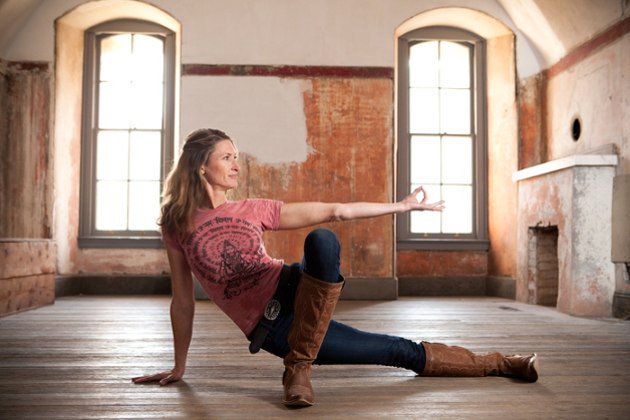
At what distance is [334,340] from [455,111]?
6259 millimetres

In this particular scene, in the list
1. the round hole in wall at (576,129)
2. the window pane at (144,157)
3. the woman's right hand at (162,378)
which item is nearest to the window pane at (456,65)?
the round hole in wall at (576,129)

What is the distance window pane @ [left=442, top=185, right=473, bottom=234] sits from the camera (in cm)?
837

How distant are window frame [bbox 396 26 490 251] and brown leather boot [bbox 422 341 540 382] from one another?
527 cm

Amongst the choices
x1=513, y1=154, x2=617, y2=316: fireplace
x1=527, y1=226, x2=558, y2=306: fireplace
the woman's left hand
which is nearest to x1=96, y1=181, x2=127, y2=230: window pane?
x1=527, y1=226, x2=558, y2=306: fireplace

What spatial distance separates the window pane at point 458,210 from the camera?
329 inches

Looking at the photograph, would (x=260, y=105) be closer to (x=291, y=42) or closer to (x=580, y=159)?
(x=291, y=42)

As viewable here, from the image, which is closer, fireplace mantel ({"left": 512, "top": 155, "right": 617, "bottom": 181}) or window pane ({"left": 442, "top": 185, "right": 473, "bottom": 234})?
fireplace mantel ({"left": 512, "top": 155, "right": 617, "bottom": 181})

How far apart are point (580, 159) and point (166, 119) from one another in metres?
4.88

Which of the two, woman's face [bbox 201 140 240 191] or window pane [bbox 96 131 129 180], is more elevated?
window pane [bbox 96 131 129 180]

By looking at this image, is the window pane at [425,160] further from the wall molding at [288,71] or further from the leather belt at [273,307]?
the leather belt at [273,307]

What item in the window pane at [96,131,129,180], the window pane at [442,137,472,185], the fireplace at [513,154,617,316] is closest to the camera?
the fireplace at [513,154,617,316]

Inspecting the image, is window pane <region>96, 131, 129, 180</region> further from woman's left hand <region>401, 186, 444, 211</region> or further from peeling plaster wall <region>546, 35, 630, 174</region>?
woman's left hand <region>401, 186, 444, 211</region>

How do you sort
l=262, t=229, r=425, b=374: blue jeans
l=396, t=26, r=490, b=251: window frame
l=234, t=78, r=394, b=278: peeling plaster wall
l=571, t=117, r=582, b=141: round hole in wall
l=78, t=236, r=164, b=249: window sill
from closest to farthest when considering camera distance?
l=262, t=229, r=425, b=374: blue jeans → l=571, t=117, r=582, b=141: round hole in wall → l=234, t=78, r=394, b=278: peeling plaster wall → l=78, t=236, r=164, b=249: window sill → l=396, t=26, r=490, b=251: window frame

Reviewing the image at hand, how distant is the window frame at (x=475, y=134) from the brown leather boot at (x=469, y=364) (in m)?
5.27
